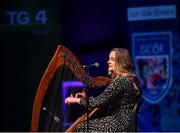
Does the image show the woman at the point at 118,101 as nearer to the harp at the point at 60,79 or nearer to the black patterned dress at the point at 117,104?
the black patterned dress at the point at 117,104

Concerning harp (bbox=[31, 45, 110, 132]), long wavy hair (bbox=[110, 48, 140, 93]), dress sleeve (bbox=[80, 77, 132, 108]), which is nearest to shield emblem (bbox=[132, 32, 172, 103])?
harp (bbox=[31, 45, 110, 132])

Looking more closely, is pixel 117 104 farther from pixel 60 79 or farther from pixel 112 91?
pixel 60 79

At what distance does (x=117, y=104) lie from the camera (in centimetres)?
392

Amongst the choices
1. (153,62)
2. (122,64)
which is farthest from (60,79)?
(153,62)

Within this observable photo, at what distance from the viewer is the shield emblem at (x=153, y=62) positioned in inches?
263

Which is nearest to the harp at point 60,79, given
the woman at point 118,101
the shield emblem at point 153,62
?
the woman at point 118,101

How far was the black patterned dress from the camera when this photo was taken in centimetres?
386

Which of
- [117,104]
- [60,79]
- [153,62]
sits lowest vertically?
[117,104]

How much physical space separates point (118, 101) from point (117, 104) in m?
0.02

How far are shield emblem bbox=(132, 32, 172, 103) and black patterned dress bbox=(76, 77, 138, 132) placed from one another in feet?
9.11

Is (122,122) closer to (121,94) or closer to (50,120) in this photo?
(121,94)

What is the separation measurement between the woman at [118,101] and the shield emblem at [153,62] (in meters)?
2.75

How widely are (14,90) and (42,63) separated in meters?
0.50

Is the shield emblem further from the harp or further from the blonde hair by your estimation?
the blonde hair
